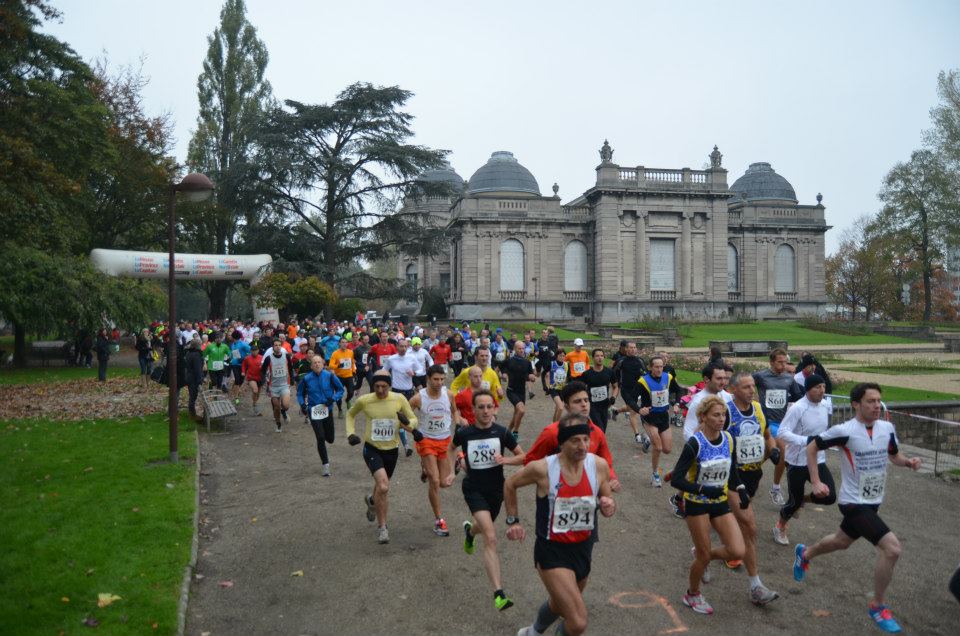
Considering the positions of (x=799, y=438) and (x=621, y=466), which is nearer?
(x=799, y=438)

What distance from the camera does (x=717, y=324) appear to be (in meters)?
47.1

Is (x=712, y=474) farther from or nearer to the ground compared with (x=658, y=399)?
nearer to the ground

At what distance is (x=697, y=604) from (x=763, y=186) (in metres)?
58.4

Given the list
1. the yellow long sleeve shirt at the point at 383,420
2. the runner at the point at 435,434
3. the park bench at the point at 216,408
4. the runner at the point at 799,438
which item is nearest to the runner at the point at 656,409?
the runner at the point at 799,438

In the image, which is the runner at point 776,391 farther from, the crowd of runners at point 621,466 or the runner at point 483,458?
the runner at point 483,458

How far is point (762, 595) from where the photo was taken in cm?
588

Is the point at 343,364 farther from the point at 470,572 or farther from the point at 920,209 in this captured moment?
the point at 920,209

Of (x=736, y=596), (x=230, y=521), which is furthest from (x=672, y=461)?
(x=230, y=521)

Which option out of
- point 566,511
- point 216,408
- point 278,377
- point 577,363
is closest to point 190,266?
point 216,408

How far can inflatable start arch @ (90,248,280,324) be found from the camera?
31.1 meters

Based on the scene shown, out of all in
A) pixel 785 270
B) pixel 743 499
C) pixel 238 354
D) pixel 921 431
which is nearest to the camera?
pixel 743 499

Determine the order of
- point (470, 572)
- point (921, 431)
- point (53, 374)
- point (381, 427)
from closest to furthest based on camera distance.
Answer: point (470, 572)
point (381, 427)
point (921, 431)
point (53, 374)

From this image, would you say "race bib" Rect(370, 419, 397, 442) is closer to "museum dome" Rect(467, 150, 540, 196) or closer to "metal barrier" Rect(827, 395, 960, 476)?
"metal barrier" Rect(827, 395, 960, 476)

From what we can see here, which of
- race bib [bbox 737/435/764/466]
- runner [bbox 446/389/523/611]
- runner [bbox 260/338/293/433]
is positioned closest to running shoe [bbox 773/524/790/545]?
race bib [bbox 737/435/764/466]
